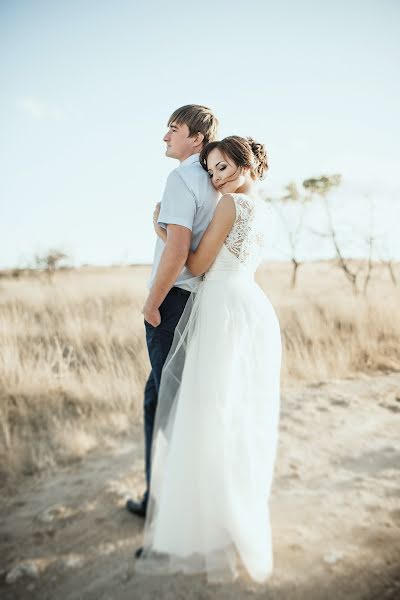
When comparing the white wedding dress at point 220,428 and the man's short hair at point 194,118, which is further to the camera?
the man's short hair at point 194,118

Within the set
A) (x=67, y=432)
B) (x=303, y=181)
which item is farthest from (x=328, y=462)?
(x=303, y=181)

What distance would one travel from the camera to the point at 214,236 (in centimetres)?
198

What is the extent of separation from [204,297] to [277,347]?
20.6 inches

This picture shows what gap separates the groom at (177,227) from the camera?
2.00 m

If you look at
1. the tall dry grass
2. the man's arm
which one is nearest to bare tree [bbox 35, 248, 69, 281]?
the tall dry grass

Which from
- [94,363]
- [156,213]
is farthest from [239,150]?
[94,363]

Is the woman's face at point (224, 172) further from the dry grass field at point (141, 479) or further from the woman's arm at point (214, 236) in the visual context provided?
the dry grass field at point (141, 479)

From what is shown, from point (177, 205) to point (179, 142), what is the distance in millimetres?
505

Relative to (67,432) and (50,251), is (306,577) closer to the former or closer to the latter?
(67,432)

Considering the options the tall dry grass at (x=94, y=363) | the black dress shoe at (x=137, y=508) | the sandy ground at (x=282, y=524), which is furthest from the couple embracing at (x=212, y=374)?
the tall dry grass at (x=94, y=363)

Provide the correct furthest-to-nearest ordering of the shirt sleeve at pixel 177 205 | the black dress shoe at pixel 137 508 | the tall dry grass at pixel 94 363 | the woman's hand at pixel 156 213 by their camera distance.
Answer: the tall dry grass at pixel 94 363, the black dress shoe at pixel 137 508, the woman's hand at pixel 156 213, the shirt sleeve at pixel 177 205

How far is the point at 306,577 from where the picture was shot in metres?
1.90

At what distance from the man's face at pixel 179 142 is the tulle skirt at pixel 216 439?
0.79 metres

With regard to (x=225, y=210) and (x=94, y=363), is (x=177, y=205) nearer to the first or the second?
(x=225, y=210)
